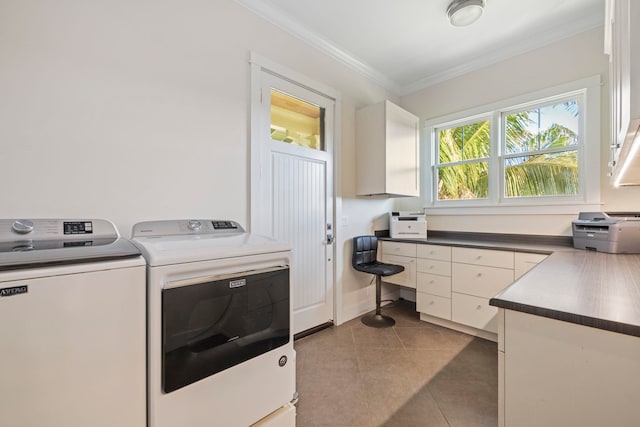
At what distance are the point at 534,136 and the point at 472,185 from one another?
735 millimetres

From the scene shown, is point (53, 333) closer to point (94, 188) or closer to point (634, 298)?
point (94, 188)

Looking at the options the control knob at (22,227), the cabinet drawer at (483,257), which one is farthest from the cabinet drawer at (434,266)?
the control knob at (22,227)

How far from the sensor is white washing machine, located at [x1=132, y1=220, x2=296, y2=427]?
1008 millimetres

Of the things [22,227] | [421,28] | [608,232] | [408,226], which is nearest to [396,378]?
[408,226]

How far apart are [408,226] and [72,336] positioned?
295 centimetres

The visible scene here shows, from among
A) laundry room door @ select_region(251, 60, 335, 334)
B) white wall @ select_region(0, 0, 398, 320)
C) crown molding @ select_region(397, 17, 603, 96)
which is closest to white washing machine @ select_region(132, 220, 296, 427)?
white wall @ select_region(0, 0, 398, 320)

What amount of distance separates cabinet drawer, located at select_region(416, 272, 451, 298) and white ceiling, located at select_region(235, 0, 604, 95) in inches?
92.8

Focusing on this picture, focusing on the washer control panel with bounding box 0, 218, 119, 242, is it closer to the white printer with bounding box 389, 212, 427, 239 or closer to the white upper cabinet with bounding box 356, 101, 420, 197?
the white upper cabinet with bounding box 356, 101, 420, 197

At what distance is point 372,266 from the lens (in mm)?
2902

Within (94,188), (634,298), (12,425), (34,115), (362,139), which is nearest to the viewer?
(12,425)

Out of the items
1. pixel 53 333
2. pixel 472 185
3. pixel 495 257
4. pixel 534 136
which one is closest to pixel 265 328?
pixel 53 333

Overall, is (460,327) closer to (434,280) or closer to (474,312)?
(474,312)

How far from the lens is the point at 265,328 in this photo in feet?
4.25

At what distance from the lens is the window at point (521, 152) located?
94.3 inches
